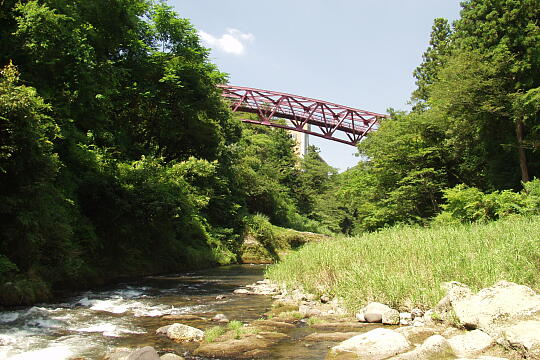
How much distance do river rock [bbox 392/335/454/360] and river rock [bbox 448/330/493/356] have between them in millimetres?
116

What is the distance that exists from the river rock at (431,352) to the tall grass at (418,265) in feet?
6.88

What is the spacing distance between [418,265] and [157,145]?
19685 millimetres

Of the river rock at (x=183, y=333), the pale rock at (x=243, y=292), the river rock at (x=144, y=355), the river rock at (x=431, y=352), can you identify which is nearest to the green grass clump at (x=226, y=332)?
the river rock at (x=183, y=333)

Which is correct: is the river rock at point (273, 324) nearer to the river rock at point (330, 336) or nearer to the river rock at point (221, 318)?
the river rock at point (221, 318)

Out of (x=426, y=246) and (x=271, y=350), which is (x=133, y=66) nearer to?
(x=426, y=246)

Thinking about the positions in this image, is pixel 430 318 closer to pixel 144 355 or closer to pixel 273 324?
pixel 273 324

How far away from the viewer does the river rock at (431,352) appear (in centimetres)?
454

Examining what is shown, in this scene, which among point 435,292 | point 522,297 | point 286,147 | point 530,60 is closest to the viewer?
point 522,297

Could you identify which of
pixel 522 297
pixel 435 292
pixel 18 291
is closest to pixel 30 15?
pixel 18 291

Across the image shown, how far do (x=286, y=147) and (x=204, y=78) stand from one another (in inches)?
1035

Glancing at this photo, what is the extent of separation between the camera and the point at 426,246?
9.19 m

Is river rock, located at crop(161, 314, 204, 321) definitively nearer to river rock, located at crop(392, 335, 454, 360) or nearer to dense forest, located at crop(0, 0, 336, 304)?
dense forest, located at crop(0, 0, 336, 304)

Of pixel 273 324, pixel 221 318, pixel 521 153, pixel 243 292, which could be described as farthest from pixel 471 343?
pixel 521 153

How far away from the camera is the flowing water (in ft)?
18.8
